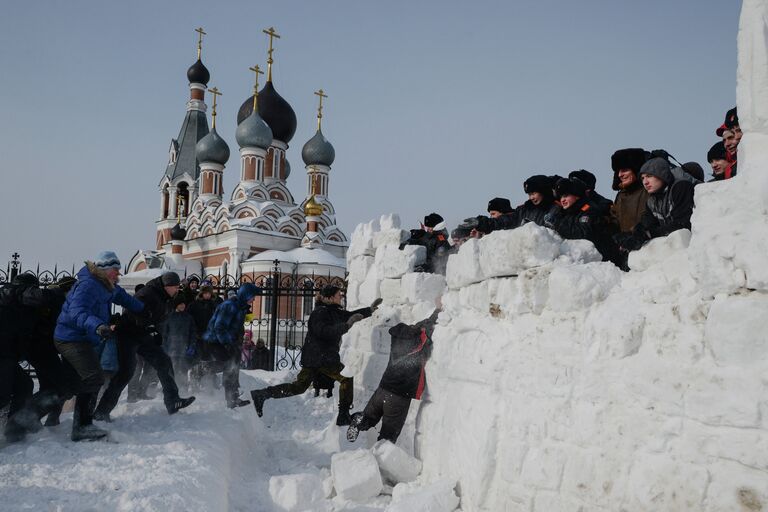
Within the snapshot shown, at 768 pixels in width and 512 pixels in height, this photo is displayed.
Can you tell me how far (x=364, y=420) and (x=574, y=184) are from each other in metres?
2.52

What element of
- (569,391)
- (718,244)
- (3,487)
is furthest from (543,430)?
(3,487)

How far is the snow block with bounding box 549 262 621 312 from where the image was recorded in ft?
10.7

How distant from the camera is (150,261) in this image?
33.9 m

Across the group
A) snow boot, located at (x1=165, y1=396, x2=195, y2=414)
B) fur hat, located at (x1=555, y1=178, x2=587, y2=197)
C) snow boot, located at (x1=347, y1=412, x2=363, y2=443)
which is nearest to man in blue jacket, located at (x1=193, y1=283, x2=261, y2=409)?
snow boot, located at (x1=165, y1=396, x2=195, y2=414)

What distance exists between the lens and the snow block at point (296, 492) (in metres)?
4.14

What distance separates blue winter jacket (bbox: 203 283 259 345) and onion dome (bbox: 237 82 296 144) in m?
31.4

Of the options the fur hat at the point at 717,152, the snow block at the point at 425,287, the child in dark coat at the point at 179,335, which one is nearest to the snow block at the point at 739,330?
the fur hat at the point at 717,152

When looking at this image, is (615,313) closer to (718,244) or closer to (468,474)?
(718,244)

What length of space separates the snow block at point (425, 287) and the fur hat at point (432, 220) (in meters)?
1.25

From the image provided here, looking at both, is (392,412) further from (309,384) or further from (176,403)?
(176,403)

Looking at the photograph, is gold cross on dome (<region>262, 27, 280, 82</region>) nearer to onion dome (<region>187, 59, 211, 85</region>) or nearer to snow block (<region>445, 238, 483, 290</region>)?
onion dome (<region>187, 59, 211, 85</region>)

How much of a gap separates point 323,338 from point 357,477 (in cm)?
191

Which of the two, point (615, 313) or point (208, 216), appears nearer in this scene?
point (615, 313)

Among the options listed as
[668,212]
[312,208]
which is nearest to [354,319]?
[668,212]
